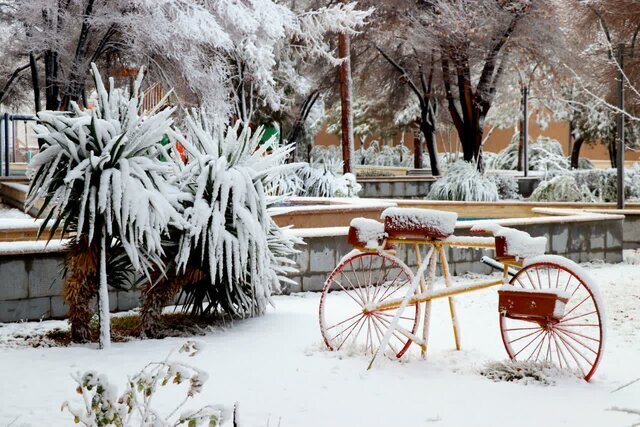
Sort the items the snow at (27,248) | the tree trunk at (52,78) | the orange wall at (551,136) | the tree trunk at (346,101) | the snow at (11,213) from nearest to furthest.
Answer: the snow at (27,248) → the snow at (11,213) → the tree trunk at (52,78) → the tree trunk at (346,101) → the orange wall at (551,136)

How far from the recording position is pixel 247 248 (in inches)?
247

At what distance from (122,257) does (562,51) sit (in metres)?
17.4

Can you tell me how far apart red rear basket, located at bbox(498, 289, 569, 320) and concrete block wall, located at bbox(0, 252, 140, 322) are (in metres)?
3.55

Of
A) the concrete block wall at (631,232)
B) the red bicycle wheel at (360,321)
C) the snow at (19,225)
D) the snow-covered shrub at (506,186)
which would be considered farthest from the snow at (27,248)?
the snow-covered shrub at (506,186)

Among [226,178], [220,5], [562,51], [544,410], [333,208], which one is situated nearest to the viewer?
[544,410]

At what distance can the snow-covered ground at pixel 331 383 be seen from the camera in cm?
443

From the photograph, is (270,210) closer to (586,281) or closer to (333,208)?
(586,281)

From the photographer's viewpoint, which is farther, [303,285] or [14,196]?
[14,196]

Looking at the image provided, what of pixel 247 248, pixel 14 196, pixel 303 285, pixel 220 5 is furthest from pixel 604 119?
pixel 247 248

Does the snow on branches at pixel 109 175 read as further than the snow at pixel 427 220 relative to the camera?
Yes

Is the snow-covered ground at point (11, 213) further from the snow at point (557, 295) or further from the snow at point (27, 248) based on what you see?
the snow at point (557, 295)

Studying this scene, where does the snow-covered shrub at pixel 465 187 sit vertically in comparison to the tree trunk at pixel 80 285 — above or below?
above

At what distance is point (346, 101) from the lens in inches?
771

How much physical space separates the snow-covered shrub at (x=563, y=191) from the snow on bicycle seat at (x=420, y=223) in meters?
12.8
